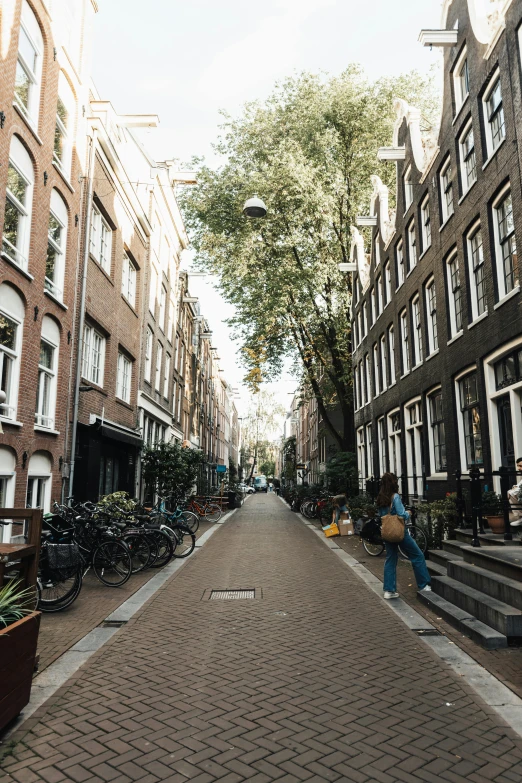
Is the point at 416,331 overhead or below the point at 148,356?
below

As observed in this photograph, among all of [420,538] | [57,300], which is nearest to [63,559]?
[57,300]

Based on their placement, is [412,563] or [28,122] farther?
[28,122]

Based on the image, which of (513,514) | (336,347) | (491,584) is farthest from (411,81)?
(491,584)

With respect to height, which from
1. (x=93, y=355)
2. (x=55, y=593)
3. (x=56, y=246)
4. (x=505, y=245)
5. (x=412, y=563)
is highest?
(x=56, y=246)

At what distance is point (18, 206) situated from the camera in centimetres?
1107

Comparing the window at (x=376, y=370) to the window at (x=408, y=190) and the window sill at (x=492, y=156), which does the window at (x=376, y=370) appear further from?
the window sill at (x=492, y=156)

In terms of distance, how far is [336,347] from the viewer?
1010 inches

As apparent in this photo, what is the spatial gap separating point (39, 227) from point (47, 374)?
3.08 metres

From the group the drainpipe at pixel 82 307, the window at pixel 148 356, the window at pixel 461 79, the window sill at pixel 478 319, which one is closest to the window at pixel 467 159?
the window at pixel 461 79

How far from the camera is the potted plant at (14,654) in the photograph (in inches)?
149

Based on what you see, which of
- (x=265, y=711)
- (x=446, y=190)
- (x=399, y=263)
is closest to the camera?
(x=265, y=711)

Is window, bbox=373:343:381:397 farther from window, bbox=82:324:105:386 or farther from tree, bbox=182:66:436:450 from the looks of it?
window, bbox=82:324:105:386

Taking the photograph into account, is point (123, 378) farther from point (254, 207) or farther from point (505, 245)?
point (505, 245)

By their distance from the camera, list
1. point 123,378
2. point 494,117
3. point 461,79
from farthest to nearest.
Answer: point 123,378 < point 461,79 < point 494,117
